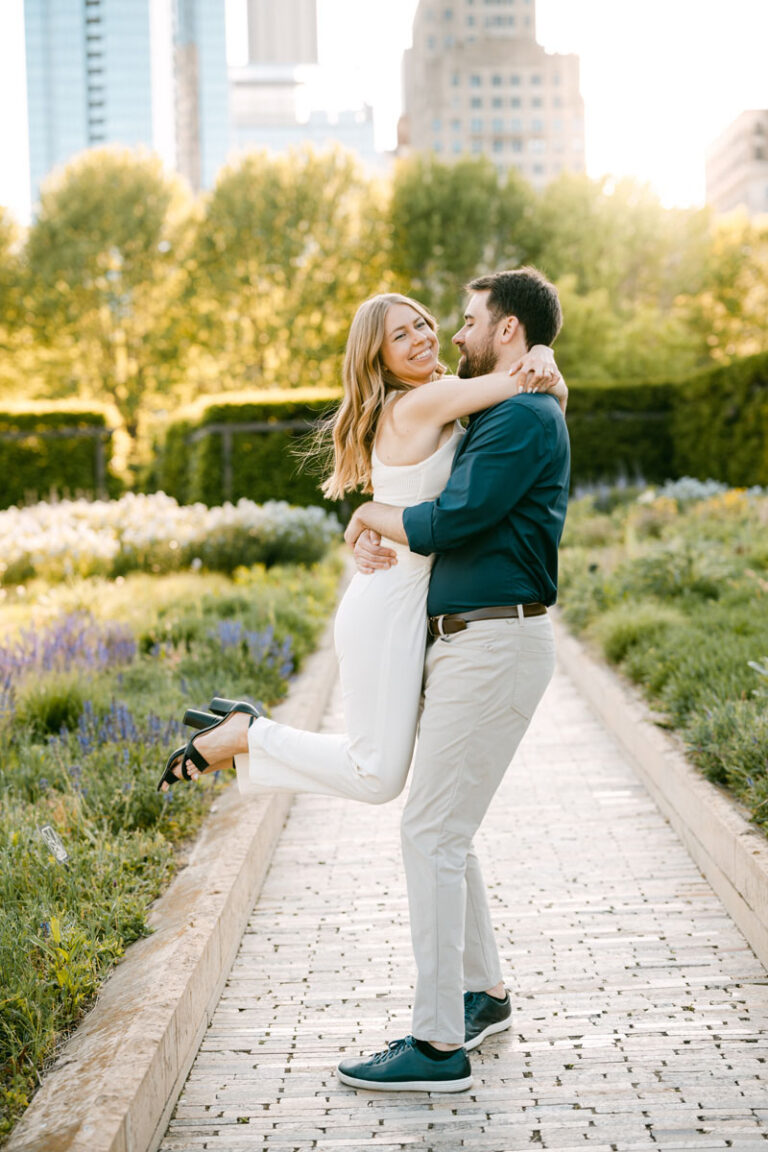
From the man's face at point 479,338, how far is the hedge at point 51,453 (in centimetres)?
1832

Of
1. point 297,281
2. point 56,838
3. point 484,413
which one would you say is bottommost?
point 56,838

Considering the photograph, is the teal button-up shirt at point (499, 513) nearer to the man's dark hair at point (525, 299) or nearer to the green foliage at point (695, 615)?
the man's dark hair at point (525, 299)

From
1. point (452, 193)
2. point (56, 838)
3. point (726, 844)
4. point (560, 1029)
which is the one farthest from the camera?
point (452, 193)

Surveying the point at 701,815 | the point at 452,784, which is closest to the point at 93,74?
the point at 701,815

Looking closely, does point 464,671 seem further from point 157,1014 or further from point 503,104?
point 503,104

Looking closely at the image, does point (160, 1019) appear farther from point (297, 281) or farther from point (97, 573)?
point (297, 281)

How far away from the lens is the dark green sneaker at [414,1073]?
2.70 metres

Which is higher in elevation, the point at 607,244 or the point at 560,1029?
the point at 607,244

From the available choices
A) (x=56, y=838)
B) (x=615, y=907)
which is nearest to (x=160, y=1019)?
(x=56, y=838)

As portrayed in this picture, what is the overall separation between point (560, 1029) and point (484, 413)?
175 cm

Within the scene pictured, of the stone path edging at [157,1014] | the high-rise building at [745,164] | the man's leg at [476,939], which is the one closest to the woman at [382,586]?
the man's leg at [476,939]

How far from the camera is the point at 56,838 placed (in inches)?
131

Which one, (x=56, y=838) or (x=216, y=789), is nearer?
(x=56, y=838)

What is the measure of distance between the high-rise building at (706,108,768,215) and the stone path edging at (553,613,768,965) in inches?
4123
